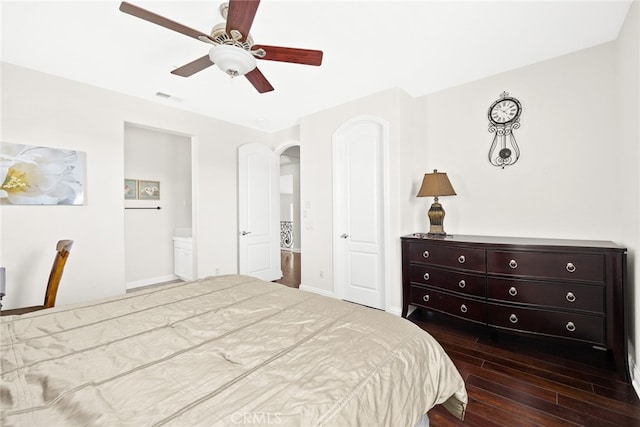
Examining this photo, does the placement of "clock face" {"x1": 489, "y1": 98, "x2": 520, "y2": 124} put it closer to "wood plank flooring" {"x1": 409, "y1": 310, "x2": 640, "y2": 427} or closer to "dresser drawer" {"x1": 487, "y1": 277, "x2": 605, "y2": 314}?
"dresser drawer" {"x1": 487, "y1": 277, "x2": 605, "y2": 314}

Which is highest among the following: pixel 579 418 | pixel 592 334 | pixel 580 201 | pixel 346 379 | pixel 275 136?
pixel 275 136

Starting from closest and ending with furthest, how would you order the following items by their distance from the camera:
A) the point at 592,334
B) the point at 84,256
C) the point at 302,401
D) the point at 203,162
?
1. the point at 302,401
2. the point at 592,334
3. the point at 84,256
4. the point at 203,162

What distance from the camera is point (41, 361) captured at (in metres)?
1.00

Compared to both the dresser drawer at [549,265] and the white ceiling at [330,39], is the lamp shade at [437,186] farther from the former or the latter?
the white ceiling at [330,39]

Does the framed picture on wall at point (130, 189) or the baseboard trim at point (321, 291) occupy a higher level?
the framed picture on wall at point (130, 189)

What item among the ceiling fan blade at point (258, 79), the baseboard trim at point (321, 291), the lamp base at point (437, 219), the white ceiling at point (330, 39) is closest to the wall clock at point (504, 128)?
the white ceiling at point (330, 39)

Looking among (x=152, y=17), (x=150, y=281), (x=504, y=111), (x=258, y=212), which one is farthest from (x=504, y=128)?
(x=150, y=281)

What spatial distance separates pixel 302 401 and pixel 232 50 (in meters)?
1.98

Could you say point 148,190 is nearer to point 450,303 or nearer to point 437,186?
point 437,186

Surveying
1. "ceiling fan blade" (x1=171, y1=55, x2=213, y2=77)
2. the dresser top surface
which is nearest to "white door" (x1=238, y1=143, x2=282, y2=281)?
"ceiling fan blade" (x1=171, y1=55, x2=213, y2=77)

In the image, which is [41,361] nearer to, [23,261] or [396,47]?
[23,261]

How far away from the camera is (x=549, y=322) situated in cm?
223

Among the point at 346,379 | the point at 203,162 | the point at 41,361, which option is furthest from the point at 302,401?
the point at 203,162

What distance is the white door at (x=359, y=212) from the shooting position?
3393 millimetres
